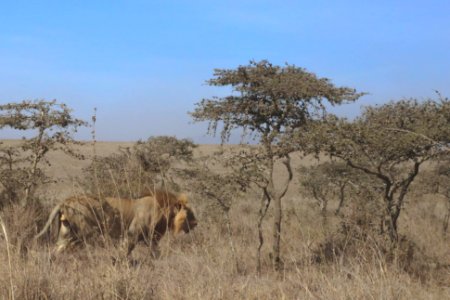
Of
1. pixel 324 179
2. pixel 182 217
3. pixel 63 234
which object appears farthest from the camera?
pixel 324 179

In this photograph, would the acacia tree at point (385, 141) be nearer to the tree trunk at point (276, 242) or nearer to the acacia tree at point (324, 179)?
the tree trunk at point (276, 242)

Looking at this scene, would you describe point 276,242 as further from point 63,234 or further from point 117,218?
point 63,234

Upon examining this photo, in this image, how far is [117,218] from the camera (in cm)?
812

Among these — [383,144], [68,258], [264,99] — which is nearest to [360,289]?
[68,258]

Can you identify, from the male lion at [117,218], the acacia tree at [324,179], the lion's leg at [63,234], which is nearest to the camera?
the male lion at [117,218]

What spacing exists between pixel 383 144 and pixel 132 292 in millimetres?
6502

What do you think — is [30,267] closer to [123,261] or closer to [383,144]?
[123,261]

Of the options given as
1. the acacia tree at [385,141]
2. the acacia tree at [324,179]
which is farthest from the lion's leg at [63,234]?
the acacia tree at [324,179]

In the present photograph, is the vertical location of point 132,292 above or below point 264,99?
below

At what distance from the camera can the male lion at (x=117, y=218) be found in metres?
7.43

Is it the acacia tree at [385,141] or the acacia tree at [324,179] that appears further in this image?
the acacia tree at [324,179]

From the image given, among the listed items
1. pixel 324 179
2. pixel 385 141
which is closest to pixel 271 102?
pixel 385 141

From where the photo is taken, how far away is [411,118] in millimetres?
11125

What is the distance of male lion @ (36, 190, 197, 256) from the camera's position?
7434 mm
